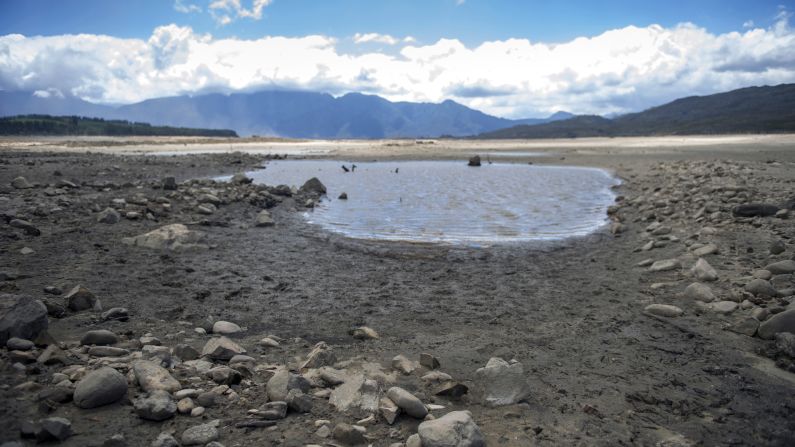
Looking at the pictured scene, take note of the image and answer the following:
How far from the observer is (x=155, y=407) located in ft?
12.1

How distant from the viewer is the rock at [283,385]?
4.12 m

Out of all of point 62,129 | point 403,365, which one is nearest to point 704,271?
point 403,365

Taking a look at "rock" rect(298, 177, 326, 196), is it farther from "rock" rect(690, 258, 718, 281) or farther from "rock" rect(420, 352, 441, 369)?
"rock" rect(420, 352, 441, 369)

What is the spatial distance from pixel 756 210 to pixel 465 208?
30.6ft

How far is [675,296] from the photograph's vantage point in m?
7.30

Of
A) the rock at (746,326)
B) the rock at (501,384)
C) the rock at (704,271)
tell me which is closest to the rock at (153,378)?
the rock at (501,384)

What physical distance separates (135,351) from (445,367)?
10.9 ft

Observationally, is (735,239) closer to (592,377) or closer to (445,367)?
(592,377)

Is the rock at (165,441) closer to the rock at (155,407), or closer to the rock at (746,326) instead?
the rock at (155,407)

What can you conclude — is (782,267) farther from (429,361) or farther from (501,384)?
(429,361)

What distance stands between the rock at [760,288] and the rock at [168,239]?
9985 millimetres

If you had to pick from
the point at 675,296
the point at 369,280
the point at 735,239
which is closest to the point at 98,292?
the point at 369,280

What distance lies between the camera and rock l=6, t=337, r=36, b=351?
446cm

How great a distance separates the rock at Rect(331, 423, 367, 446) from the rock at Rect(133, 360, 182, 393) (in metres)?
1.56
